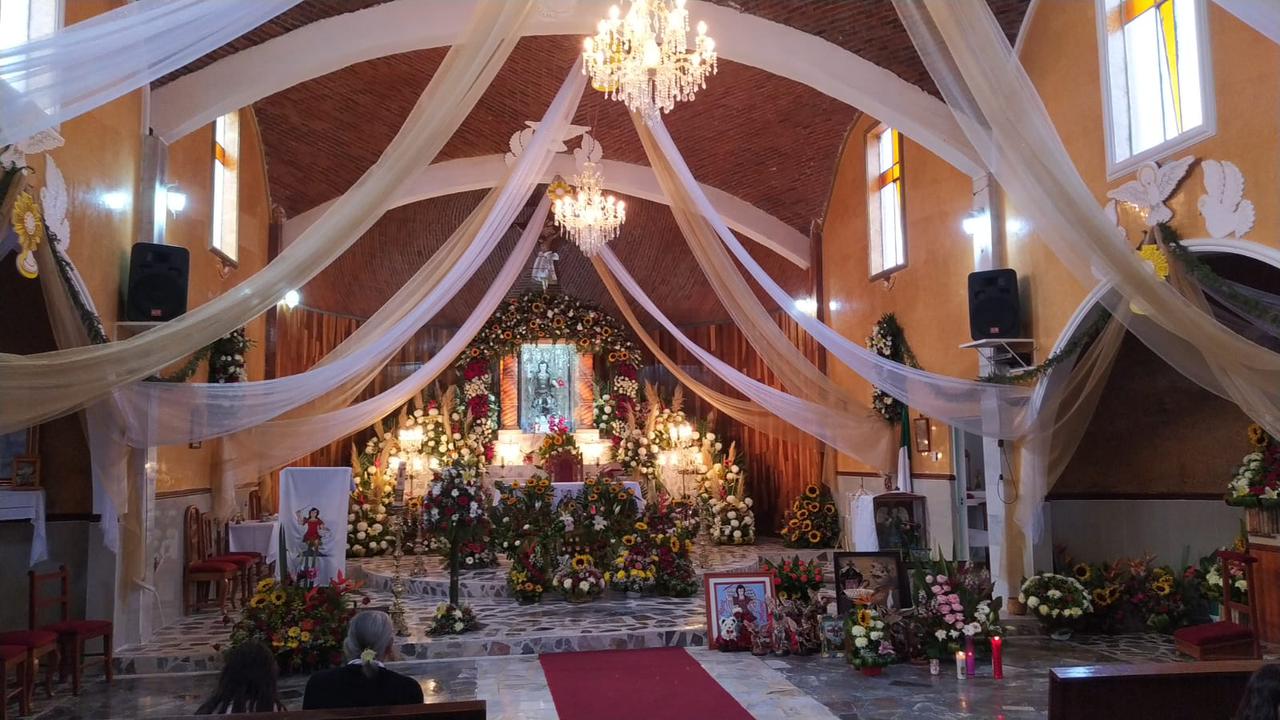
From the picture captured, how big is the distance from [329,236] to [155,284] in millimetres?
3798

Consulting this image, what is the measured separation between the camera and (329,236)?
19.4 feet

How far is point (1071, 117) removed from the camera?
31.0 feet

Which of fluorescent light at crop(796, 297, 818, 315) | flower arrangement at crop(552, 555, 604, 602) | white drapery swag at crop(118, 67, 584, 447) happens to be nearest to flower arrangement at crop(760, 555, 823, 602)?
flower arrangement at crop(552, 555, 604, 602)

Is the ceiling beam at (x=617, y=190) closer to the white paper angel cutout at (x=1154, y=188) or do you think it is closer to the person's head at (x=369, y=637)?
the white paper angel cutout at (x=1154, y=188)

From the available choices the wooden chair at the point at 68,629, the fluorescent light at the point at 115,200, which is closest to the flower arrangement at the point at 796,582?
the wooden chair at the point at 68,629

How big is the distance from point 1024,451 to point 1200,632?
2.23 meters

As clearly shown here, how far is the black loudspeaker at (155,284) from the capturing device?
28.8 feet

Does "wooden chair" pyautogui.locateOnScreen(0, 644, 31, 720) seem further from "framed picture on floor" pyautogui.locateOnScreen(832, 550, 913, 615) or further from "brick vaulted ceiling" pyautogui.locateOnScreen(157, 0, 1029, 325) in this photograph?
"framed picture on floor" pyautogui.locateOnScreen(832, 550, 913, 615)

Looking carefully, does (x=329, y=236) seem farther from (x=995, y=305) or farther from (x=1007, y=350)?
(x=1007, y=350)

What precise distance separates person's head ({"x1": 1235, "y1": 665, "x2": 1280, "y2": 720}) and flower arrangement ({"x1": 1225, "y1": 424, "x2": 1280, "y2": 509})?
6.13m

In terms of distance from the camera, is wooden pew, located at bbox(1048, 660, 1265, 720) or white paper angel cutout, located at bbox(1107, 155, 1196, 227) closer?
wooden pew, located at bbox(1048, 660, 1265, 720)

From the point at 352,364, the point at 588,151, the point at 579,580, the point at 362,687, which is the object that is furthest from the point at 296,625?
the point at 588,151

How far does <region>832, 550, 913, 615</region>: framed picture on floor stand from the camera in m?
8.55

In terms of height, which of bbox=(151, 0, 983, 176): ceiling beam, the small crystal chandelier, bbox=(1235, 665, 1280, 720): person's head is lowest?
bbox=(1235, 665, 1280, 720): person's head
